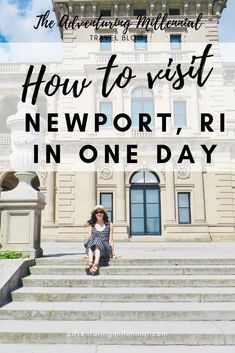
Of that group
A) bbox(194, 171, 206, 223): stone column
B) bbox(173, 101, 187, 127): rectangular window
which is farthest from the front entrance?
bbox(173, 101, 187, 127): rectangular window

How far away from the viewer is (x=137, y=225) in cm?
2269

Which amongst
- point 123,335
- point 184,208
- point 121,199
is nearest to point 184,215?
point 184,208

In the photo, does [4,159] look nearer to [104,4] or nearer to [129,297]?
[104,4]

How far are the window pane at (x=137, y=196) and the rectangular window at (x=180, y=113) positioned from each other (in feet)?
17.8

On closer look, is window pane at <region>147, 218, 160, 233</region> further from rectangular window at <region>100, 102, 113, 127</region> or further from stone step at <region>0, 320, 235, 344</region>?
stone step at <region>0, 320, 235, 344</region>

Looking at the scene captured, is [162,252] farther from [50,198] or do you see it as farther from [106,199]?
[50,198]

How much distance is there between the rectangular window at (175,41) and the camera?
82.9ft

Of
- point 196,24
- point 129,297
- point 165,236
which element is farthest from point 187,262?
point 196,24

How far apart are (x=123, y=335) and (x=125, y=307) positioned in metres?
0.89

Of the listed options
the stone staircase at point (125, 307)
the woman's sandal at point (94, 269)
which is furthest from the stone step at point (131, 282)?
the woman's sandal at point (94, 269)

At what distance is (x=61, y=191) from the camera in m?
22.9

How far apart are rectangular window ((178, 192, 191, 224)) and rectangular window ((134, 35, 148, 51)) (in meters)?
11.1

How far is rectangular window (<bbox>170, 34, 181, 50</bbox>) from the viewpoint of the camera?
25.3 metres

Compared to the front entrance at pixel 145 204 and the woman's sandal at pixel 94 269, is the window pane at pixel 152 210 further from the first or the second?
the woman's sandal at pixel 94 269
